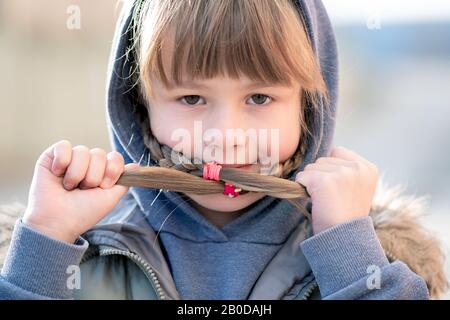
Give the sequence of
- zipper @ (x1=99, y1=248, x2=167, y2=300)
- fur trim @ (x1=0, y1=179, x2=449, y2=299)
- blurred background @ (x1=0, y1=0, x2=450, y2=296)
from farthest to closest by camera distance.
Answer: blurred background @ (x1=0, y1=0, x2=450, y2=296) < fur trim @ (x1=0, y1=179, x2=449, y2=299) < zipper @ (x1=99, y1=248, x2=167, y2=300)

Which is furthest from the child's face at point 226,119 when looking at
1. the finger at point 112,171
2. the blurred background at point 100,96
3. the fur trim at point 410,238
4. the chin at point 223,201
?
the blurred background at point 100,96

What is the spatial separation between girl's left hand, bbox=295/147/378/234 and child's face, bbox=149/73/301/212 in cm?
9

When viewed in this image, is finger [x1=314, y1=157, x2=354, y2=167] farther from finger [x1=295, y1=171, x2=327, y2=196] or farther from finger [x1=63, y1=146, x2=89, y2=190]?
finger [x1=63, y1=146, x2=89, y2=190]

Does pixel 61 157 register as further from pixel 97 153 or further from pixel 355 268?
pixel 355 268

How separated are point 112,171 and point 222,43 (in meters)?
0.33

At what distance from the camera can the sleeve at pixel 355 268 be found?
1.25 metres

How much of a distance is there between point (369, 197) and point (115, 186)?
0.53 meters

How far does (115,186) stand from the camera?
4.41 ft

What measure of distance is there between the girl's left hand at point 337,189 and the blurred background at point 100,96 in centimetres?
172

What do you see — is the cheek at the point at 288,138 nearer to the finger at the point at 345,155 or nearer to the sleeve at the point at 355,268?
the finger at the point at 345,155

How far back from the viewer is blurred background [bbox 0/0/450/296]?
11.3ft

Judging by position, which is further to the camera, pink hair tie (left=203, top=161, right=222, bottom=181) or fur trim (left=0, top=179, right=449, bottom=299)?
fur trim (left=0, top=179, right=449, bottom=299)

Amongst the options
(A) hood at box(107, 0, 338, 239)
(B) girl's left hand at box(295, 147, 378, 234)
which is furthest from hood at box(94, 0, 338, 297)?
A: (B) girl's left hand at box(295, 147, 378, 234)

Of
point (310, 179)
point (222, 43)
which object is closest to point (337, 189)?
point (310, 179)
